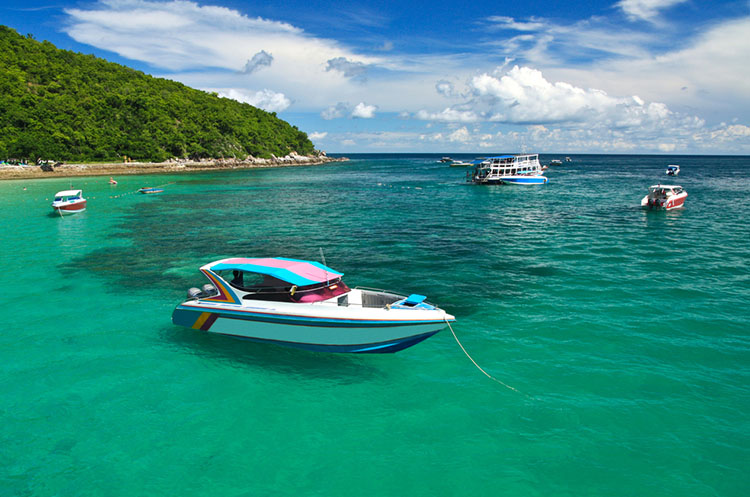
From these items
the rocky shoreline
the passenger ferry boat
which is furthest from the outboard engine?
the rocky shoreline

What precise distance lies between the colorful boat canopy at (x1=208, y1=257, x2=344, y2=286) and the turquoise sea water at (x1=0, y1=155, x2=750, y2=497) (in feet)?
8.85

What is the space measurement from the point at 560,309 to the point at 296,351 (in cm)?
1185

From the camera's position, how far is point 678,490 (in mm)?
8867

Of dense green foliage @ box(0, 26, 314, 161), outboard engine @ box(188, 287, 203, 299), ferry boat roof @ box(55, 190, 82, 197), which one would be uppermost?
dense green foliage @ box(0, 26, 314, 161)

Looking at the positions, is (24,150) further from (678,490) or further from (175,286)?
(678,490)

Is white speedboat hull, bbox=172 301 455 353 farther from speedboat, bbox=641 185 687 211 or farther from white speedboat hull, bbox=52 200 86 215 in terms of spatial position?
speedboat, bbox=641 185 687 211

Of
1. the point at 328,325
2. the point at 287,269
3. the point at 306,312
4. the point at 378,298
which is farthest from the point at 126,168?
the point at 328,325

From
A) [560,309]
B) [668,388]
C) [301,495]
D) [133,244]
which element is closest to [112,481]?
[301,495]

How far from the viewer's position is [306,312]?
13477 millimetres

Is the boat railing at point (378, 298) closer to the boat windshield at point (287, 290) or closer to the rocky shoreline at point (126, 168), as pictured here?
the boat windshield at point (287, 290)

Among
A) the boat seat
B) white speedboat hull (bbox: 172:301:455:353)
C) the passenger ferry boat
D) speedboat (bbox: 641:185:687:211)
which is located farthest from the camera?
the passenger ferry boat

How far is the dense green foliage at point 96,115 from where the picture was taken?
101 meters

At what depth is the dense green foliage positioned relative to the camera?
101 m

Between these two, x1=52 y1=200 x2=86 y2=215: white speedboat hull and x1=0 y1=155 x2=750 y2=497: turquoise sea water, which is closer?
x1=0 y1=155 x2=750 y2=497: turquoise sea water
